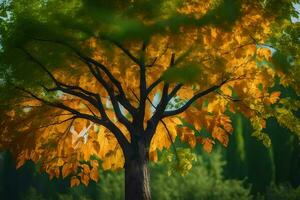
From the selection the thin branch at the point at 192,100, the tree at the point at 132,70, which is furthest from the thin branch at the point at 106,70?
the thin branch at the point at 192,100

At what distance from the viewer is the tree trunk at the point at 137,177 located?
12.5 m

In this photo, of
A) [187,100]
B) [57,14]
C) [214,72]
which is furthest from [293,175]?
[57,14]

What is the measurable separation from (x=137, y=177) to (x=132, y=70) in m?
2.18

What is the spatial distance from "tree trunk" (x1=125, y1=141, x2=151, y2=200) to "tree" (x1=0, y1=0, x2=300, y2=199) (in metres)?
0.02

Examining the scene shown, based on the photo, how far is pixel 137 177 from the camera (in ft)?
41.1

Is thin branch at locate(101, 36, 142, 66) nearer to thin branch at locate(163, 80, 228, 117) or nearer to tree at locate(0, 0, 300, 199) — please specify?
tree at locate(0, 0, 300, 199)

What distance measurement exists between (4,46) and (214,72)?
4.08 metres

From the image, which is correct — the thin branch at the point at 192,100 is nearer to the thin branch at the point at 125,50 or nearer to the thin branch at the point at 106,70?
the thin branch at the point at 106,70

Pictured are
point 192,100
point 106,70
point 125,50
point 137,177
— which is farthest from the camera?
point 192,100

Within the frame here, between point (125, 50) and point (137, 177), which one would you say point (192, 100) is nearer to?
point (137, 177)

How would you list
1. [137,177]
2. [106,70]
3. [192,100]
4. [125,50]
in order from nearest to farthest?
[125,50] → [106,70] → [137,177] → [192,100]

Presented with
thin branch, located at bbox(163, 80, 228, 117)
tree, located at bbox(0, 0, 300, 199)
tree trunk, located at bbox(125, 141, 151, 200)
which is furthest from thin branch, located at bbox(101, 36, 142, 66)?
tree trunk, located at bbox(125, 141, 151, 200)

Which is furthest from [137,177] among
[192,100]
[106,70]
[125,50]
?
[125,50]

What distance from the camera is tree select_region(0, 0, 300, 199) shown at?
36.6ft
